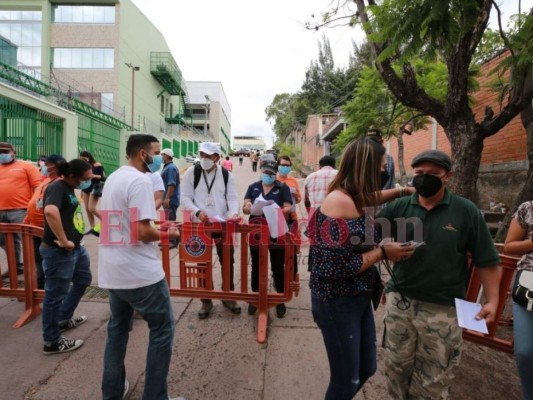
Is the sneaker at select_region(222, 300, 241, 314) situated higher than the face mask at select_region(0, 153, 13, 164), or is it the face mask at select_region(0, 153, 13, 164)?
the face mask at select_region(0, 153, 13, 164)

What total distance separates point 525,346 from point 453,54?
4086 millimetres

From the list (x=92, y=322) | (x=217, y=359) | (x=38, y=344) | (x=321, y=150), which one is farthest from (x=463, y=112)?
(x=321, y=150)

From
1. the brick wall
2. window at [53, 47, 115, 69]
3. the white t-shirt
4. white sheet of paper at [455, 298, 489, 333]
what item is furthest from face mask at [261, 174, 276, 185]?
window at [53, 47, 115, 69]

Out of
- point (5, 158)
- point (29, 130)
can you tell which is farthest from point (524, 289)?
point (29, 130)

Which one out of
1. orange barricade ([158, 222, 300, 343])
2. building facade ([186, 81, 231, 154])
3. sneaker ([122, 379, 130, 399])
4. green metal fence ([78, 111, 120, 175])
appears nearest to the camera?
sneaker ([122, 379, 130, 399])

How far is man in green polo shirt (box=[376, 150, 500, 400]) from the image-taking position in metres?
1.96

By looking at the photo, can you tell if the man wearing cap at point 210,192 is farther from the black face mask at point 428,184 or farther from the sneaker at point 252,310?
the black face mask at point 428,184

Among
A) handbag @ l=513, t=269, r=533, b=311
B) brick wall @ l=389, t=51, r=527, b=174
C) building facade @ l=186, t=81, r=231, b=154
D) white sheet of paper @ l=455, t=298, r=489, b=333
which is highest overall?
building facade @ l=186, t=81, r=231, b=154

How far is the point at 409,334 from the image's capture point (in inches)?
81.8

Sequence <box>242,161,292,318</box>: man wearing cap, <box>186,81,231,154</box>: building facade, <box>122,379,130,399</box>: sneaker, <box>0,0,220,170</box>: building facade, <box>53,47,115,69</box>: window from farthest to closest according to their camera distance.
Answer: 1. <box>186,81,231,154</box>: building facade
2. <box>53,47,115,69</box>: window
3. <box>0,0,220,170</box>: building facade
4. <box>242,161,292,318</box>: man wearing cap
5. <box>122,379,130,399</box>: sneaker

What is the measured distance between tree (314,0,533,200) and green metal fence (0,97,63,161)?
30.9 feet

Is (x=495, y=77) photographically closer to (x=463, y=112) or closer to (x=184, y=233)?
(x=463, y=112)

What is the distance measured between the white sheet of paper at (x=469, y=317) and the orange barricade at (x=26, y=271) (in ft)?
12.9

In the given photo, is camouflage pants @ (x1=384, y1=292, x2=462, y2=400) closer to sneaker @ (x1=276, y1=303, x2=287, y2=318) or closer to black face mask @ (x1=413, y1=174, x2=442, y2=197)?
black face mask @ (x1=413, y1=174, x2=442, y2=197)
